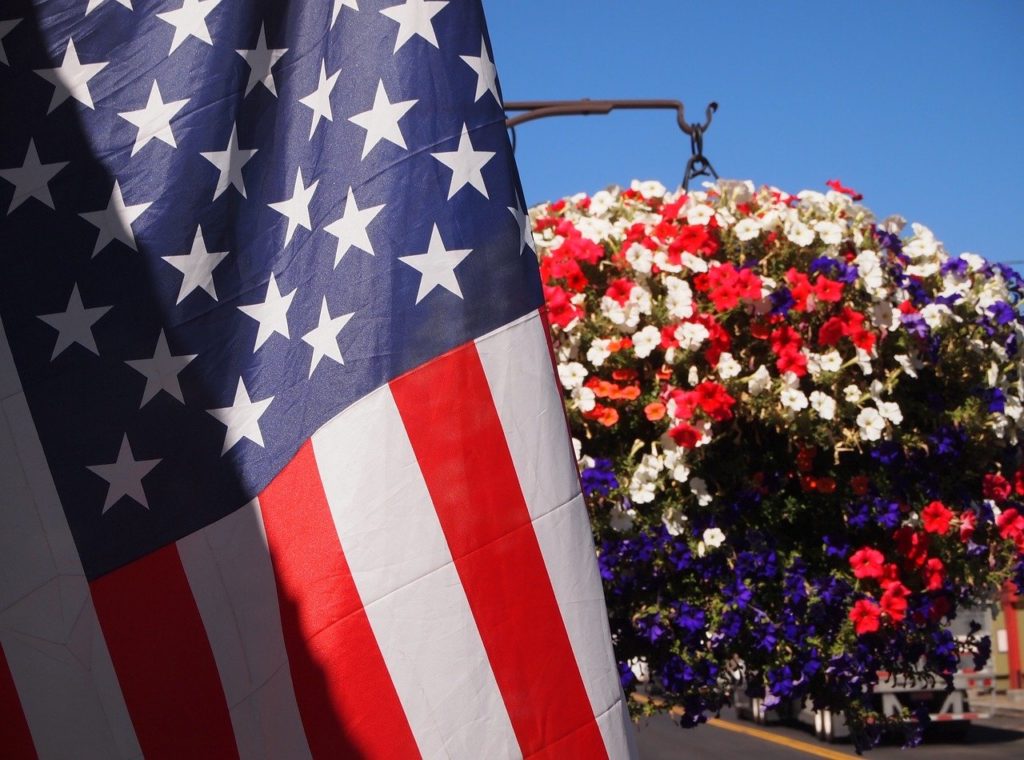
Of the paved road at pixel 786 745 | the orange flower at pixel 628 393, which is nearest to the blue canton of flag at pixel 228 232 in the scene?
the orange flower at pixel 628 393

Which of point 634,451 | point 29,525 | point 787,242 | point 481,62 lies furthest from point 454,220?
point 787,242

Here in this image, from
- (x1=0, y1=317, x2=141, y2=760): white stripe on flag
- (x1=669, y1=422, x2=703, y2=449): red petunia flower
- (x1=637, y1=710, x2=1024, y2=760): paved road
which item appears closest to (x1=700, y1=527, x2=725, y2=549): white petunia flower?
(x1=669, y1=422, x2=703, y2=449): red petunia flower

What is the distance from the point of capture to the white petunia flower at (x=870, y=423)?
3658mm

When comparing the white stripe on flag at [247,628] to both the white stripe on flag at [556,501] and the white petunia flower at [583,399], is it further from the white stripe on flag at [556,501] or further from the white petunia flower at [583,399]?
the white petunia flower at [583,399]

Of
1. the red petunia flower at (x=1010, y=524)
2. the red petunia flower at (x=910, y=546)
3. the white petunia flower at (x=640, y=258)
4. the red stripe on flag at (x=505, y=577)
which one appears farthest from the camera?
the red petunia flower at (x=1010, y=524)

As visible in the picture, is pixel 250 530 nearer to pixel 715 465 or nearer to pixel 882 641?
pixel 715 465

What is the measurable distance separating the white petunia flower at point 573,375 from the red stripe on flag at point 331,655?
6.70ft

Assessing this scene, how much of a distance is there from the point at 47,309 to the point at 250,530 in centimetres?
42

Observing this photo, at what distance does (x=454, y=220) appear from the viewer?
1852 mm

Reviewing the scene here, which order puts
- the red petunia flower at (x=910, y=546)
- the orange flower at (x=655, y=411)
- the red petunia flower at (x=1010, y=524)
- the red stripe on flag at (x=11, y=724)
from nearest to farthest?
the red stripe on flag at (x=11, y=724)
the orange flower at (x=655, y=411)
the red petunia flower at (x=910, y=546)
the red petunia flower at (x=1010, y=524)

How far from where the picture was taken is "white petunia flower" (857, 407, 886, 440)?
366 cm

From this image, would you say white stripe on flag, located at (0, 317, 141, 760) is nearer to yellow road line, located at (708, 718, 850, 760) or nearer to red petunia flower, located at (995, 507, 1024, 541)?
red petunia flower, located at (995, 507, 1024, 541)

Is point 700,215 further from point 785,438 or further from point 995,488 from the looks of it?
point 995,488

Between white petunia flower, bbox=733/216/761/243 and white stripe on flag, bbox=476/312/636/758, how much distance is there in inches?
86.5
